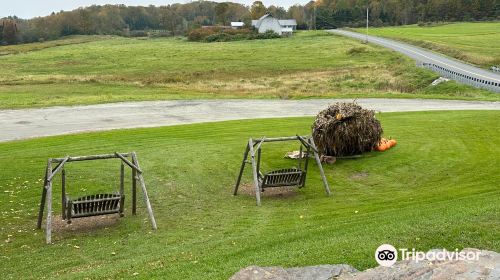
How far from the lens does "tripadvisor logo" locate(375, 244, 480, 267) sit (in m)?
7.59

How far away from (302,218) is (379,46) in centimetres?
9586

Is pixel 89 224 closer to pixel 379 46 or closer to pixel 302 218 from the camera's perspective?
pixel 302 218

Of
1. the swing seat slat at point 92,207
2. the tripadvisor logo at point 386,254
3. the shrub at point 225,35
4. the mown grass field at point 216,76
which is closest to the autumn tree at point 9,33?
the shrub at point 225,35

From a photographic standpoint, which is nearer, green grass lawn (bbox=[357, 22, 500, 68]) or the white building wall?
green grass lawn (bbox=[357, 22, 500, 68])

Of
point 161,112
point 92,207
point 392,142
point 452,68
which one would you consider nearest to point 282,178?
point 92,207

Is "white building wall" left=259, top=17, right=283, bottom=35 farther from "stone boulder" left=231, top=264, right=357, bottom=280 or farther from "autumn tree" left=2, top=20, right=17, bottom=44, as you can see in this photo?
"stone boulder" left=231, top=264, right=357, bottom=280

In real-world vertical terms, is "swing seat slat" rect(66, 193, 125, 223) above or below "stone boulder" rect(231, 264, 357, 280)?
below

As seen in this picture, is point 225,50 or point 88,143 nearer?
point 88,143

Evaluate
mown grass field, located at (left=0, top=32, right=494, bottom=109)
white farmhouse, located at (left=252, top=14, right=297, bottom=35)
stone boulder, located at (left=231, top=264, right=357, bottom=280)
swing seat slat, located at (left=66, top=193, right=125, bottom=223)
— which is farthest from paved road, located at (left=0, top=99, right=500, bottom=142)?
white farmhouse, located at (left=252, top=14, right=297, bottom=35)

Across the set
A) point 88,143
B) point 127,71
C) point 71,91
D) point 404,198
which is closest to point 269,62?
point 127,71

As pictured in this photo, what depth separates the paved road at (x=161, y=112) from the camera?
114 ft

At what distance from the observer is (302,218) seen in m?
15.6

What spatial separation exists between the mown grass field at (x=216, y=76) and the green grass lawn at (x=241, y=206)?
2108 centimetres

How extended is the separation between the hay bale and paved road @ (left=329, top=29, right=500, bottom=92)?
1295 inches
